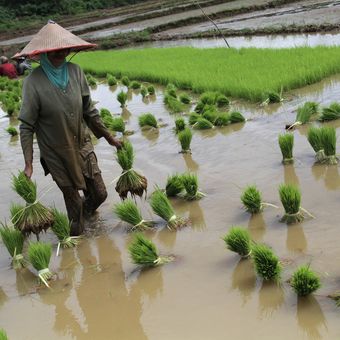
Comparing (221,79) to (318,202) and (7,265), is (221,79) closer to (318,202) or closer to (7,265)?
(318,202)

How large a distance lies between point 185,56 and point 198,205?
8036mm

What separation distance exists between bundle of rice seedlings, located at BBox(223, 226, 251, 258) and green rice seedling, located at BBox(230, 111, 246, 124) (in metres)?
3.25

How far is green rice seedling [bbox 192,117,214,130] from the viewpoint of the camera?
630 cm

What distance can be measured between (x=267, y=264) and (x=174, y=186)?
1.67 metres

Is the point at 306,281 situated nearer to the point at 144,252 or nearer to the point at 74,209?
the point at 144,252

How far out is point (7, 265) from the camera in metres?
3.87

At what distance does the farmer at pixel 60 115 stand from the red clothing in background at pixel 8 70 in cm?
1145

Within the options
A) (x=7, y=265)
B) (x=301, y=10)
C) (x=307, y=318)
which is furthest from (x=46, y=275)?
(x=301, y=10)

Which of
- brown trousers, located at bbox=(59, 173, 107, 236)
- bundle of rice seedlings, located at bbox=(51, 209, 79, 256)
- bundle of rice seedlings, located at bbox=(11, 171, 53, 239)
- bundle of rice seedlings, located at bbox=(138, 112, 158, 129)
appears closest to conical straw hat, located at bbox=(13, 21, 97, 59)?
bundle of rice seedlings, located at bbox=(11, 171, 53, 239)

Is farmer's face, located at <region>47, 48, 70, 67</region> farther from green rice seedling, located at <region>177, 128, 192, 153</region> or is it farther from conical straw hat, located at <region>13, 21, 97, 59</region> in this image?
green rice seedling, located at <region>177, 128, 192, 153</region>

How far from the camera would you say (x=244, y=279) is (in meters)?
3.08

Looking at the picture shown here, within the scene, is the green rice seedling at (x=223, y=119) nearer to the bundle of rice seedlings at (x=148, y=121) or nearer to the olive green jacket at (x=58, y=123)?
the bundle of rice seedlings at (x=148, y=121)

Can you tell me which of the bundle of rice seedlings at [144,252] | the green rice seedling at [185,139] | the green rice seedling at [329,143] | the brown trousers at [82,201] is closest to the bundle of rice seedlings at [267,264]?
the bundle of rice seedlings at [144,252]

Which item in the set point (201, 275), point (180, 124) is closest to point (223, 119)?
point (180, 124)
